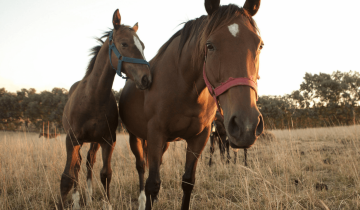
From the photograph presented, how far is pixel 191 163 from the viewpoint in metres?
2.31

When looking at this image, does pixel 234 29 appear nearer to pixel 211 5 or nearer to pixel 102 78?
pixel 211 5

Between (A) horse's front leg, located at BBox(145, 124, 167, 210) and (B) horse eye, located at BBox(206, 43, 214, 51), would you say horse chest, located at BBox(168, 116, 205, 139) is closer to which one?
(A) horse's front leg, located at BBox(145, 124, 167, 210)

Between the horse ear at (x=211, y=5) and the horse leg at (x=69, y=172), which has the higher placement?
the horse ear at (x=211, y=5)

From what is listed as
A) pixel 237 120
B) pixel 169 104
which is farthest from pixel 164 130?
pixel 237 120

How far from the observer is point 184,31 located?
7.29 ft

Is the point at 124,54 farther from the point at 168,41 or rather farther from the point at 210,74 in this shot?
the point at 210,74

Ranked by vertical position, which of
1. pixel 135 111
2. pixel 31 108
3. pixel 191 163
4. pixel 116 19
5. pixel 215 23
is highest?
pixel 31 108

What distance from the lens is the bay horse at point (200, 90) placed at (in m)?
1.19

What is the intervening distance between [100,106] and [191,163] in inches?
62.8

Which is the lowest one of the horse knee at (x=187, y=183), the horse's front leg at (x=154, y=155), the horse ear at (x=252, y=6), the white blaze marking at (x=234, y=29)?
the horse knee at (x=187, y=183)

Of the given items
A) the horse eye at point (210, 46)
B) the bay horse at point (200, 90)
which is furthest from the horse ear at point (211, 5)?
the horse eye at point (210, 46)

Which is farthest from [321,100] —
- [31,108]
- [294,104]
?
[31,108]

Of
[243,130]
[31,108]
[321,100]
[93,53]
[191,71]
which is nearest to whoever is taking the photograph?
[243,130]

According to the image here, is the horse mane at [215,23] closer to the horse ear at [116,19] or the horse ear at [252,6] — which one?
the horse ear at [252,6]
